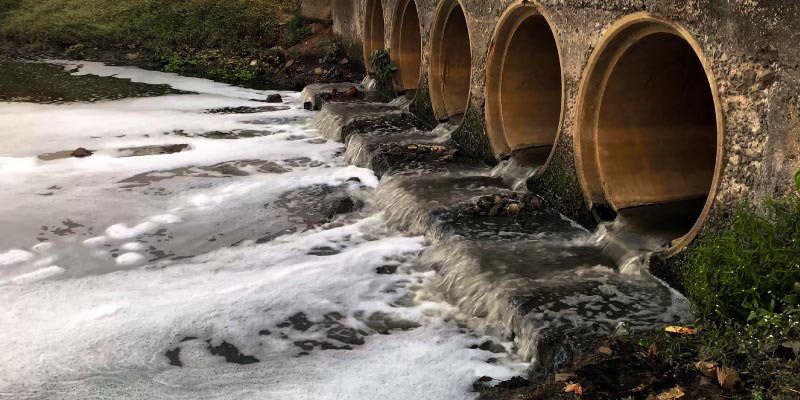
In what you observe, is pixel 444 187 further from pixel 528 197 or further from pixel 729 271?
pixel 729 271

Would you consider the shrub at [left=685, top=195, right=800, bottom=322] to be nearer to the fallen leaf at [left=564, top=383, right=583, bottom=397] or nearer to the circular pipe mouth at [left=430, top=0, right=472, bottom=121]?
the fallen leaf at [left=564, top=383, right=583, bottom=397]

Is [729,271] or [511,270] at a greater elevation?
[729,271]

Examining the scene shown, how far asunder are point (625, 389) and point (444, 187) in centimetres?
444

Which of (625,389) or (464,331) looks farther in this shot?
(464,331)

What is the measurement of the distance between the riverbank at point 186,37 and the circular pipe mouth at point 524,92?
9.14m

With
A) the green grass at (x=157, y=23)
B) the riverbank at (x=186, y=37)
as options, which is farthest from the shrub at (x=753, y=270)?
the green grass at (x=157, y=23)

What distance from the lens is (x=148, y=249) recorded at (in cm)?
712

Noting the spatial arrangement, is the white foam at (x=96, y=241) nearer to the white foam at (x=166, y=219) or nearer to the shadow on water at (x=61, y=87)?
the white foam at (x=166, y=219)

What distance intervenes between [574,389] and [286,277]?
3151mm

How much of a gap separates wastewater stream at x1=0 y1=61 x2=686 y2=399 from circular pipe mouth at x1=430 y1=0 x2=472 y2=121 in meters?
0.56

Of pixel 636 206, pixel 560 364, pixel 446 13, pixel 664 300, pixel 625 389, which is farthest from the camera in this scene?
pixel 446 13

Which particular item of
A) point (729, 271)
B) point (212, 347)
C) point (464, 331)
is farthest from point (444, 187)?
point (729, 271)

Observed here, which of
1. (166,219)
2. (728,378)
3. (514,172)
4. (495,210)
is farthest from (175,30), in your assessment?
(728,378)

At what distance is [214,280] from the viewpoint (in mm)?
6234
